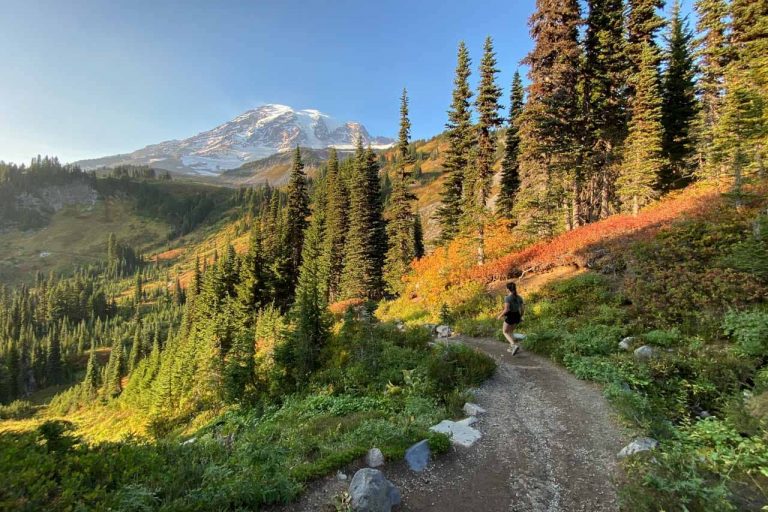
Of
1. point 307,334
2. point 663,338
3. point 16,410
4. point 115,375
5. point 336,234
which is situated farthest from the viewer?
point 16,410

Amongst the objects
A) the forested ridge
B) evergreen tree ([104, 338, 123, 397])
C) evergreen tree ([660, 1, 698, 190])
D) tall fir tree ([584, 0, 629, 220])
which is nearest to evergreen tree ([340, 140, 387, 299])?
the forested ridge

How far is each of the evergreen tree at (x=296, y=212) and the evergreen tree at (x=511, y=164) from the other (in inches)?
982

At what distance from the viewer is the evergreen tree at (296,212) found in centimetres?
4662

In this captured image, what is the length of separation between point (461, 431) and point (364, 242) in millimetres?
33961

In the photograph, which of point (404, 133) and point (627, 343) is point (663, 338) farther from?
point (404, 133)

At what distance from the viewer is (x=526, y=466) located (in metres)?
6.26

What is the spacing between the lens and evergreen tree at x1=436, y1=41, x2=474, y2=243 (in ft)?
108

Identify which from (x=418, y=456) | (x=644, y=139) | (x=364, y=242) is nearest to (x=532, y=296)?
(x=418, y=456)

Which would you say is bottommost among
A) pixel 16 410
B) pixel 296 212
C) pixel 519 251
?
pixel 16 410

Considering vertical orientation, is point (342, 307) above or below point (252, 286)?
below

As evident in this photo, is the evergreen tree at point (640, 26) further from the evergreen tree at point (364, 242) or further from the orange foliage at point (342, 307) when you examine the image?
the orange foliage at point (342, 307)

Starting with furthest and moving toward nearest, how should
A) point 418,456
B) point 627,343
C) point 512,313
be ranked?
point 512,313, point 627,343, point 418,456

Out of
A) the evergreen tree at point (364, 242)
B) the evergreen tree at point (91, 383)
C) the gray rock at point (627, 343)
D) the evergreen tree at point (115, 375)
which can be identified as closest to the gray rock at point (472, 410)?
the gray rock at point (627, 343)

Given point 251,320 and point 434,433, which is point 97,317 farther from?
point 434,433
